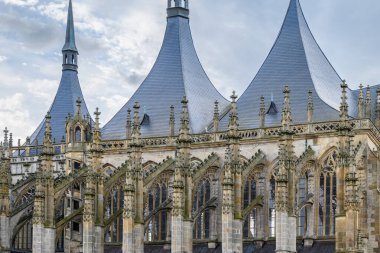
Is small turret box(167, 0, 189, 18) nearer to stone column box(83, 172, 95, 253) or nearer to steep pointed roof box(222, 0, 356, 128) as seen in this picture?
steep pointed roof box(222, 0, 356, 128)

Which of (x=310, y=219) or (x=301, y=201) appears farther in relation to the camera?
(x=301, y=201)

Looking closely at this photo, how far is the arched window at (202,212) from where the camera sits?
196 feet

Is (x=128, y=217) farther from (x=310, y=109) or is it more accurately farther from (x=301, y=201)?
(x=310, y=109)

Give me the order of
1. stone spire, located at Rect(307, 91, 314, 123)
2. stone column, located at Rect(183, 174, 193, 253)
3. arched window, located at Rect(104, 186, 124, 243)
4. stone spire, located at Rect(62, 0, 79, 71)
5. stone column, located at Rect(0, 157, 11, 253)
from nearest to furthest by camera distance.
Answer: stone column, located at Rect(183, 174, 193, 253), stone spire, located at Rect(307, 91, 314, 123), stone column, located at Rect(0, 157, 11, 253), arched window, located at Rect(104, 186, 124, 243), stone spire, located at Rect(62, 0, 79, 71)

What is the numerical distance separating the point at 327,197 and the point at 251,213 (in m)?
4.65

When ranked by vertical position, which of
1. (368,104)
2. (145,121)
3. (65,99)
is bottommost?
(145,121)

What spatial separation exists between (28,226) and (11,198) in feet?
7.32

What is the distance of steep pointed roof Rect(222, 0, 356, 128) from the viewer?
59594 millimetres

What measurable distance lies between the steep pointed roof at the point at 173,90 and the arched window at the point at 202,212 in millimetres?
4201

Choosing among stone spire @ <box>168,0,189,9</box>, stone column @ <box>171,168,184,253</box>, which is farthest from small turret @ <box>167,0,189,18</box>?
stone column @ <box>171,168,184,253</box>

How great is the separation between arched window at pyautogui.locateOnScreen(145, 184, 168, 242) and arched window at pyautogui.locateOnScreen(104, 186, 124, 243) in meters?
1.84

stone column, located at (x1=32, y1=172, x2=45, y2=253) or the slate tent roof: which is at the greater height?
the slate tent roof

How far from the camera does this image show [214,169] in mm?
60406

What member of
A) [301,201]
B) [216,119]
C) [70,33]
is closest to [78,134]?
[216,119]
